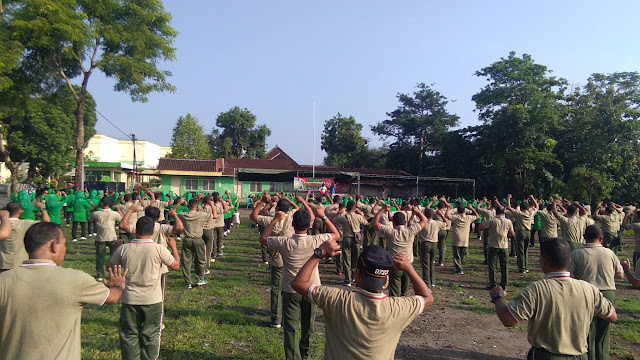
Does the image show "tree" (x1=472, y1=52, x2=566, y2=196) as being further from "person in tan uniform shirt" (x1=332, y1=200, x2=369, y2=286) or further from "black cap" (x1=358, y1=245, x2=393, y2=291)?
"black cap" (x1=358, y1=245, x2=393, y2=291)

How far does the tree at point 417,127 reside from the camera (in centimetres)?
4209

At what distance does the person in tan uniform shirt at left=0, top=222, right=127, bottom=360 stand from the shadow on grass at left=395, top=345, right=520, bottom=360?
434 cm

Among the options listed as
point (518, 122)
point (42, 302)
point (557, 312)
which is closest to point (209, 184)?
point (518, 122)

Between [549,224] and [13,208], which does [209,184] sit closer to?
[549,224]

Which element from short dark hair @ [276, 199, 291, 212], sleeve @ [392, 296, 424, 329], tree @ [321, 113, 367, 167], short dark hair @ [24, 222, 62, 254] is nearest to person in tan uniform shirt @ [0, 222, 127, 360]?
short dark hair @ [24, 222, 62, 254]

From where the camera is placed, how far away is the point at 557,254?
3.34m

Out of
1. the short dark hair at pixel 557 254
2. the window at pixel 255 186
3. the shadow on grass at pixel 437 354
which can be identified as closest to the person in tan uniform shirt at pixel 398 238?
the shadow on grass at pixel 437 354

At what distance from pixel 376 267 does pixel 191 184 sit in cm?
3533

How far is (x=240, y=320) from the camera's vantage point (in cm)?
703

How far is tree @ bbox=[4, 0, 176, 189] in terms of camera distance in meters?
21.1

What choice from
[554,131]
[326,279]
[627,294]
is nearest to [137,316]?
[326,279]

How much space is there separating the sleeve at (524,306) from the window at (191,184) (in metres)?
35.0

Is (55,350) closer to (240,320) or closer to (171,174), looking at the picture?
(240,320)

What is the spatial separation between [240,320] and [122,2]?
23414mm
